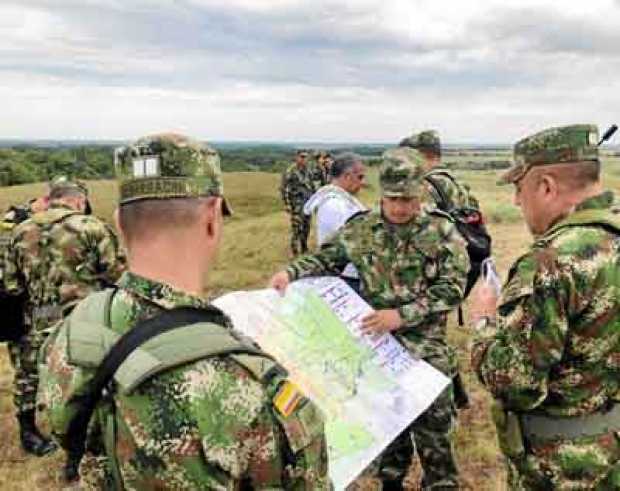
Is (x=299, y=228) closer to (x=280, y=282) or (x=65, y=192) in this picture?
(x=65, y=192)

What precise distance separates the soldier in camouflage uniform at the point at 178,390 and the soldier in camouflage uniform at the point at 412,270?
230cm

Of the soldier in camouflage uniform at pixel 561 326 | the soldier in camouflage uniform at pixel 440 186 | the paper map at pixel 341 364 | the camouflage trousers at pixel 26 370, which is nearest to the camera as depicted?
the soldier in camouflage uniform at pixel 561 326

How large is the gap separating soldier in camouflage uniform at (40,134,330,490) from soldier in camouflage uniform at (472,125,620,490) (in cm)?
123

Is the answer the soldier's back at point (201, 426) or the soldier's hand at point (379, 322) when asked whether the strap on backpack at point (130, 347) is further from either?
the soldier's hand at point (379, 322)

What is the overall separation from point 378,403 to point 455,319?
6.68 m

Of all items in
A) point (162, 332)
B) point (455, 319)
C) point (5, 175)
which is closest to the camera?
point (162, 332)

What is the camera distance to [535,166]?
2861 millimetres

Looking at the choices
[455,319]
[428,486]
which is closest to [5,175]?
[455,319]

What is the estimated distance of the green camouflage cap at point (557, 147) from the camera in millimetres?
2814

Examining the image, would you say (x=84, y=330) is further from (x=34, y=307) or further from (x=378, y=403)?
(x=34, y=307)

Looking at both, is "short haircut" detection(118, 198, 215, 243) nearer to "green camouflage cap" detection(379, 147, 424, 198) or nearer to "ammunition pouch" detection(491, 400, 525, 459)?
"ammunition pouch" detection(491, 400, 525, 459)

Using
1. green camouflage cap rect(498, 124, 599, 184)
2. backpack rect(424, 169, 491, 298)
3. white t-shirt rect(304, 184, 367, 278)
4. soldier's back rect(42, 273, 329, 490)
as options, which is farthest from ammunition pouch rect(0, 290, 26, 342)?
soldier's back rect(42, 273, 329, 490)

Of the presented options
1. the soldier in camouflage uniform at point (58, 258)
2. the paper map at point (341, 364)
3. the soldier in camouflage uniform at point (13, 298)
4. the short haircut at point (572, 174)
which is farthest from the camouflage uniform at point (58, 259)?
the short haircut at point (572, 174)

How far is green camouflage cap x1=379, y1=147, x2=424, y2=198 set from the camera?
163 inches
